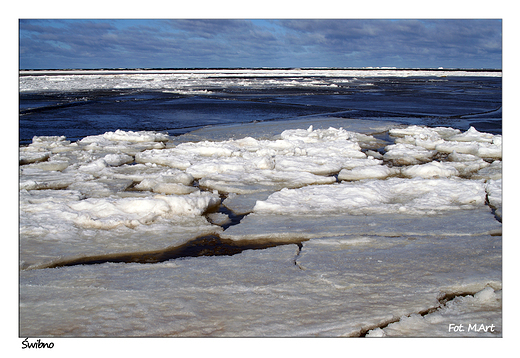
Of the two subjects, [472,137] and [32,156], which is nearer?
[32,156]

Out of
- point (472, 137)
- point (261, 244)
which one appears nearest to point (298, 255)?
point (261, 244)

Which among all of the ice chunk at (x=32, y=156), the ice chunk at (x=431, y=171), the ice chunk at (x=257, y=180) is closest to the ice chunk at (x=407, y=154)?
the ice chunk at (x=431, y=171)

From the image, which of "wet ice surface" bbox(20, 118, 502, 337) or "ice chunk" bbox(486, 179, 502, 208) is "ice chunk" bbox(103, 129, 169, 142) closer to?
"wet ice surface" bbox(20, 118, 502, 337)

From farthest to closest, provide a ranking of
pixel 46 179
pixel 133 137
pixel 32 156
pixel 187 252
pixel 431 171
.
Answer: pixel 133 137 → pixel 32 156 → pixel 431 171 → pixel 46 179 → pixel 187 252

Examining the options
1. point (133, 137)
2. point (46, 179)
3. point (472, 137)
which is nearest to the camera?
point (46, 179)

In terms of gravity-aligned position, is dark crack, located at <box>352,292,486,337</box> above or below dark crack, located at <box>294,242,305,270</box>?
below

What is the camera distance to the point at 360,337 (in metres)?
1.96

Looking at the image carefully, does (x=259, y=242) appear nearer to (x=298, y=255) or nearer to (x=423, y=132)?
(x=298, y=255)

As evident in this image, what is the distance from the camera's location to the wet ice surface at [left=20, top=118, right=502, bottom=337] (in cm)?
208

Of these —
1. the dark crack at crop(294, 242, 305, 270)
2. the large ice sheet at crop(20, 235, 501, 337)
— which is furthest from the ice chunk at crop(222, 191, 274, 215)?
the large ice sheet at crop(20, 235, 501, 337)

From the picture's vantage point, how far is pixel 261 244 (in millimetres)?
3152

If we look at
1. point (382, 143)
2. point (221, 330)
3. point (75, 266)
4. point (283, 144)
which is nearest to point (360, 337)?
point (221, 330)

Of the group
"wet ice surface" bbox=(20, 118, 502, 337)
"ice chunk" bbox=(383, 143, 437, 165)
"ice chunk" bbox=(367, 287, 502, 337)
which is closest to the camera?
"ice chunk" bbox=(367, 287, 502, 337)

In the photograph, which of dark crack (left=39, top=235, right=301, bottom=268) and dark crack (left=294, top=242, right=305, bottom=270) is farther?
dark crack (left=39, top=235, right=301, bottom=268)
